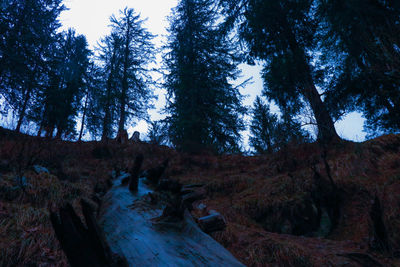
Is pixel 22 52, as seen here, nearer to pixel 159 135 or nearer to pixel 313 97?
pixel 159 135

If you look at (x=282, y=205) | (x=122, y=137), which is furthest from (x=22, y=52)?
(x=282, y=205)

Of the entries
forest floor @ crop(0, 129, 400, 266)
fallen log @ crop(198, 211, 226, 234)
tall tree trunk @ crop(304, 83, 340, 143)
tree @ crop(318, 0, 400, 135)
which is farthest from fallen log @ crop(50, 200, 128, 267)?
tall tree trunk @ crop(304, 83, 340, 143)

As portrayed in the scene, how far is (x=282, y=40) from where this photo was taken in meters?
9.51

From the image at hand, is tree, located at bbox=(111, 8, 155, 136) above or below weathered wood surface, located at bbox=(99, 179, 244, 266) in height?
above

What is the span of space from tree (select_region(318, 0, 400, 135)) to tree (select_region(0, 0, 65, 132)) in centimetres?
1189

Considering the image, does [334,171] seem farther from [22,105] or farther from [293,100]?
[22,105]

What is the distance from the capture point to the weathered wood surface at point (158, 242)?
111cm

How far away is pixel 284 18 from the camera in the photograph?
30.3 feet

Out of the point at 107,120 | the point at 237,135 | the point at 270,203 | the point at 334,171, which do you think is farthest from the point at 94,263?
the point at 107,120

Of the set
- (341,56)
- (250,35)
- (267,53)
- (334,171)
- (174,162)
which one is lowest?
(334,171)

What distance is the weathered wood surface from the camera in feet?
3.65

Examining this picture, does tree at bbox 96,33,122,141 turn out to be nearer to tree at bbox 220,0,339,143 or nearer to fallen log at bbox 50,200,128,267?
tree at bbox 220,0,339,143

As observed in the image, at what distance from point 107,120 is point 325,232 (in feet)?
51.5

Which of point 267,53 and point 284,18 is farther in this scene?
point 267,53
